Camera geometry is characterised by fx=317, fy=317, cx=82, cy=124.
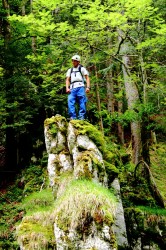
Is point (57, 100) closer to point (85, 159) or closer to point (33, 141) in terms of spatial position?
point (33, 141)

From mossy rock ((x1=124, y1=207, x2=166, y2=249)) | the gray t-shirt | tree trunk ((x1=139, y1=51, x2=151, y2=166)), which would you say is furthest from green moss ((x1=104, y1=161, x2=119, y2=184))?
the gray t-shirt

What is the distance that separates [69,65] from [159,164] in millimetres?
7215

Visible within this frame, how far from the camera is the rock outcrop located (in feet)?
18.0

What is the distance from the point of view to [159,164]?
16094mm

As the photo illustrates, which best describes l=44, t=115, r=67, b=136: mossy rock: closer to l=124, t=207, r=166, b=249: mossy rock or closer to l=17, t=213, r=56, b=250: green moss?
l=17, t=213, r=56, b=250: green moss

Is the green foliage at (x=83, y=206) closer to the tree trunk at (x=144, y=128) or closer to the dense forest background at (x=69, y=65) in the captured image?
the dense forest background at (x=69, y=65)

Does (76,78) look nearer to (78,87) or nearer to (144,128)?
(78,87)

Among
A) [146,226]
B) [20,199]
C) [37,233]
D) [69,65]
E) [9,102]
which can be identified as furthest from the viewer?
[9,102]

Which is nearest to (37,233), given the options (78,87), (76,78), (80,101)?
(80,101)

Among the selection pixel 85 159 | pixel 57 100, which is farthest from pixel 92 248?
pixel 57 100

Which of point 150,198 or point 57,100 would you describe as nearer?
point 150,198

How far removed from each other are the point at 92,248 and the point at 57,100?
32.2ft

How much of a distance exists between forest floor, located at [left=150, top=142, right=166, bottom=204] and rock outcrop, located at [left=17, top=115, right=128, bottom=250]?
18.7 ft

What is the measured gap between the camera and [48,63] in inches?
571
